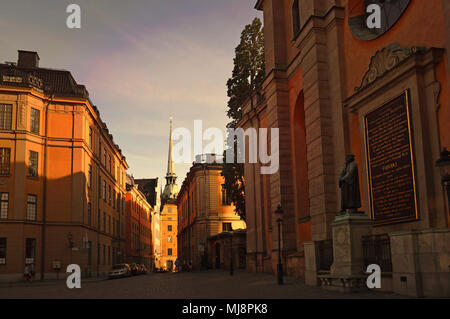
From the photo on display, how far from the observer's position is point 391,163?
52.8 ft

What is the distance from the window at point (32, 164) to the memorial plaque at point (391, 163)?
27617 millimetres

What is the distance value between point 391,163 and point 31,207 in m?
28.9

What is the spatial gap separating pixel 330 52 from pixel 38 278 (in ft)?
88.8

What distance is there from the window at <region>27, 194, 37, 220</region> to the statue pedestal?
27.7m

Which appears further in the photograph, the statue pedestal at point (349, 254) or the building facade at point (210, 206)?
the building facade at point (210, 206)

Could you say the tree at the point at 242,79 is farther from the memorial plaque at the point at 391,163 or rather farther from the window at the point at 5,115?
the memorial plaque at the point at 391,163

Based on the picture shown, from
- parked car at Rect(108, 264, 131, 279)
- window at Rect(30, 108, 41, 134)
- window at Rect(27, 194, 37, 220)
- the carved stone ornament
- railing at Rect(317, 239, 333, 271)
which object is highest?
window at Rect(30, 108, 41, 134)

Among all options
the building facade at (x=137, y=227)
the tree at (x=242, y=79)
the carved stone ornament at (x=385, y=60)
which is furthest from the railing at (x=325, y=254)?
the building facade at (x=137, y=227)

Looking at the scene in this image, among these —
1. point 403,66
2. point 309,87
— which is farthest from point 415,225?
point 309,87

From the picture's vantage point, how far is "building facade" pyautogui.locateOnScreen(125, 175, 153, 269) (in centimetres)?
7494

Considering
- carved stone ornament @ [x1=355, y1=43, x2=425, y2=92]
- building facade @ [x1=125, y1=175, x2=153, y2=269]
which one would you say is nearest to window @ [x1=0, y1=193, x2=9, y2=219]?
carved stone ornament @ [x1=355, y1=43, x2=425, y2=92]

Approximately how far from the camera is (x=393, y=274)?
41.7ft

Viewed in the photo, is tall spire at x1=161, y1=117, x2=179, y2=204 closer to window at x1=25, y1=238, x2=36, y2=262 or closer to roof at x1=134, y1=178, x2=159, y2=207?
roof at x1=134, y1=178, x2=159, y2=207

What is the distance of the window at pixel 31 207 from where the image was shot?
36125 millimetres
